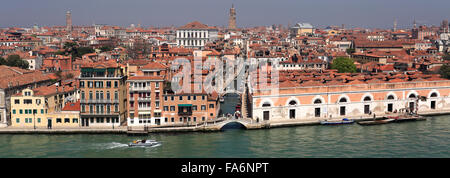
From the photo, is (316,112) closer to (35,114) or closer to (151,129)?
(151,129)

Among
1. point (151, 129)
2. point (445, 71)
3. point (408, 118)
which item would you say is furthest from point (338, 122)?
point (445, 71)

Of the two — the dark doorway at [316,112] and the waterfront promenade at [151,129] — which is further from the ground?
the dark doorway at [316,112]

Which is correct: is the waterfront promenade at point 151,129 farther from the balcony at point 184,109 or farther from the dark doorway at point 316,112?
the dark doorway at point 316,112

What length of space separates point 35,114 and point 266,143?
400 inches

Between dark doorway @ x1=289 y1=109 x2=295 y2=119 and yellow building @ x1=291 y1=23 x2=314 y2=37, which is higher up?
yellow building @ x1=291 y1=23 x2=314 y2=37

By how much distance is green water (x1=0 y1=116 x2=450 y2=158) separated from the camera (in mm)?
15742

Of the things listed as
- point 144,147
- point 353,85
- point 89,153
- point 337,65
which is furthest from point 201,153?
point 337,65

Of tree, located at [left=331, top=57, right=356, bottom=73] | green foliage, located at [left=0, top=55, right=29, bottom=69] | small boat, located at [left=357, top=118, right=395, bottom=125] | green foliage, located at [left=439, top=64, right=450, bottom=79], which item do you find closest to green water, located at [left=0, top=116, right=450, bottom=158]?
small boat, located at [left=357, top=118, right=395, bottom=125]

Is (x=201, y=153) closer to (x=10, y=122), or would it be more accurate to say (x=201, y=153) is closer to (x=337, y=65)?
(x=10, y=122)

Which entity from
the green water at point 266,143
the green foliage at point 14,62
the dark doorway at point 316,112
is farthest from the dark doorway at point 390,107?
the green foliage at point 14,62

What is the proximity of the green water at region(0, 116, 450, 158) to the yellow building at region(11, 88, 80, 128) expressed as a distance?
110cm

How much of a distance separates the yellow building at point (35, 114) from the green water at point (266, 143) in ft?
3.61

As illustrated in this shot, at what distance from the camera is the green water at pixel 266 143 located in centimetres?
1574

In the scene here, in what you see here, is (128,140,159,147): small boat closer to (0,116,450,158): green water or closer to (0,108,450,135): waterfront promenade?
(0,116,450,158): green water
